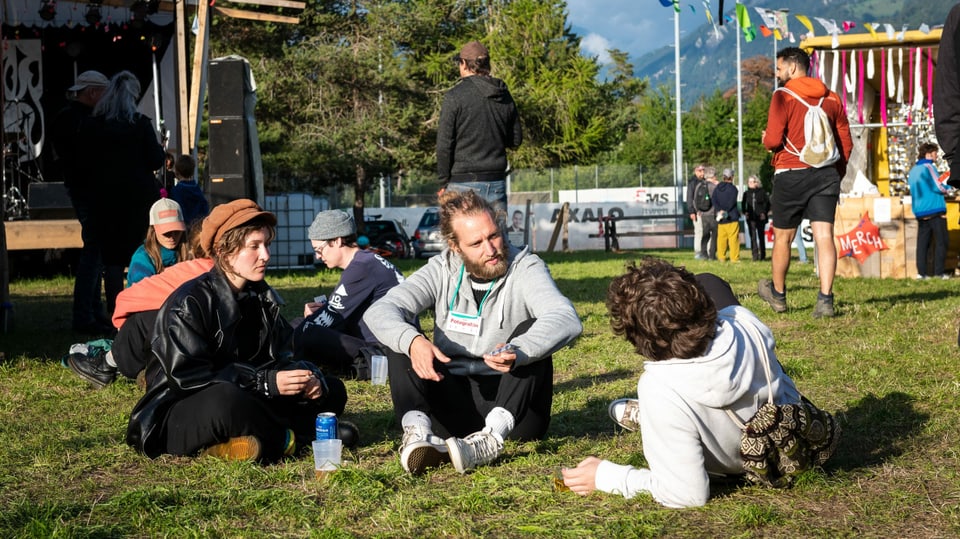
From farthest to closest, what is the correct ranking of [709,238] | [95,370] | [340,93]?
[340,93], [709,238], [95,370]

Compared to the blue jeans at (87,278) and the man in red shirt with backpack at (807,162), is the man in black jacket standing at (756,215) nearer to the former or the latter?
the man in red shirt with backpack at (807,162)

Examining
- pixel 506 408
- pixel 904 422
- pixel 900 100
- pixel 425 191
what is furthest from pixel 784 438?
pixel 425 191

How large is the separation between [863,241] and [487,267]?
10.6 metres

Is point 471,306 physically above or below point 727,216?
below

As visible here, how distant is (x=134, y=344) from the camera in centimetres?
581

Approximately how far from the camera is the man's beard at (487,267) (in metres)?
4.07

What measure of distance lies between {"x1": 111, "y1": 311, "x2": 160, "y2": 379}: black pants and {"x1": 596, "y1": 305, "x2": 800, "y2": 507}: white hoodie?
132 inches

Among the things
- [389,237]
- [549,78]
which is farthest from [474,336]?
[549,78]

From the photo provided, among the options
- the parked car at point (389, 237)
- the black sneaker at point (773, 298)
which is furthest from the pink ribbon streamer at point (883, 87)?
the parked car at point (389, 237)

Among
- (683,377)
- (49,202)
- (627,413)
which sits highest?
(49,202)

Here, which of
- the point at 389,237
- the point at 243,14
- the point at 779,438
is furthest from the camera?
the point at 389,237

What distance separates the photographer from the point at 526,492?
3504 mm

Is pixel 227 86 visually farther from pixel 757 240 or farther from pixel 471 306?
pixel 757 240

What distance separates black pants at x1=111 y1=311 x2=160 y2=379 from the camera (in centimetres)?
577
